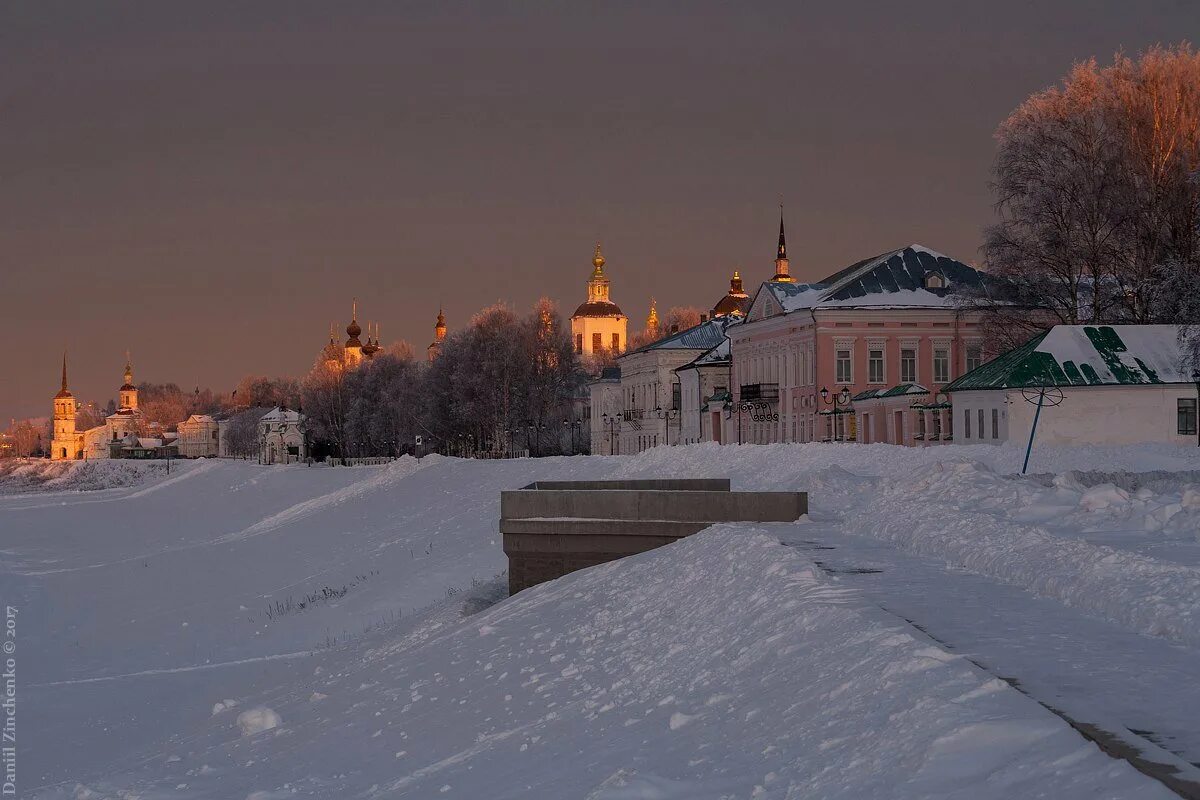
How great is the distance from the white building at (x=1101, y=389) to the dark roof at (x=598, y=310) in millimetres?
140136

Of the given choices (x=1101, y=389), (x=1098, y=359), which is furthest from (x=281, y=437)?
(x=1101, y=389)

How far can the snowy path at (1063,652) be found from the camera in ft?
26.4

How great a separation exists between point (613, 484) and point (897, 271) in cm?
3880

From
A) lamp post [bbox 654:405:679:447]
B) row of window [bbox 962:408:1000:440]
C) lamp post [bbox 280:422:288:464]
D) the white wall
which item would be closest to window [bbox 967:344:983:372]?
row of window [bbox 962:408:1000:440]

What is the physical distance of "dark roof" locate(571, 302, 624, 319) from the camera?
179750mm

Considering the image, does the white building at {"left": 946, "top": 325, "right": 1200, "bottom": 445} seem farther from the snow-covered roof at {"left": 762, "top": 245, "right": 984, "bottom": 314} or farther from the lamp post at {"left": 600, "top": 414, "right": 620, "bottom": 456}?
the lamp post at {"left": 600, "top": 414, "right": 620, "bottom": 456}

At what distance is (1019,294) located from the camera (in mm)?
52312

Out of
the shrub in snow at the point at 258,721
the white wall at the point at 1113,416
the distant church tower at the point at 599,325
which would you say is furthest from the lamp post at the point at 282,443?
the shrub in snow at the point at 258,721

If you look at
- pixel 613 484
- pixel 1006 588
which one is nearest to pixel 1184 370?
pixel 613 484

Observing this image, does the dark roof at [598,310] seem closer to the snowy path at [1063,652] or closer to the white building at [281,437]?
the white building at [281,437]

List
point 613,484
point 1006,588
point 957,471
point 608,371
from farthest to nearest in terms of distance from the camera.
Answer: point 608,371 → point 613,484 → point 957,471 → point 1006,588

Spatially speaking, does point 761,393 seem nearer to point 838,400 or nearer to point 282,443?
point 838,400

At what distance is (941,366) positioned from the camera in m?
63.8

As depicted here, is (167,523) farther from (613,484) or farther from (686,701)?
(686,701)
